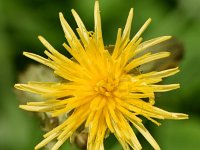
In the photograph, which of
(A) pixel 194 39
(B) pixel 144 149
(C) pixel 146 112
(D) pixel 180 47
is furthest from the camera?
(A) pixel 194 39

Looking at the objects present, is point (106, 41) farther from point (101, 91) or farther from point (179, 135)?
point (101, 91)

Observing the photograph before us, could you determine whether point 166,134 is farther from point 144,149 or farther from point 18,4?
point 18,4

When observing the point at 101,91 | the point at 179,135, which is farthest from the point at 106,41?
the point at 101,91

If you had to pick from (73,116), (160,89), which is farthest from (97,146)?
(160,89)

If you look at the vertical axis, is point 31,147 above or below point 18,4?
below

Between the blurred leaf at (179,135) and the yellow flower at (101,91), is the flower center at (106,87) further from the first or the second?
the blurred leaf at (179,135)

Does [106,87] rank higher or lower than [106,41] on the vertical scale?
lower
